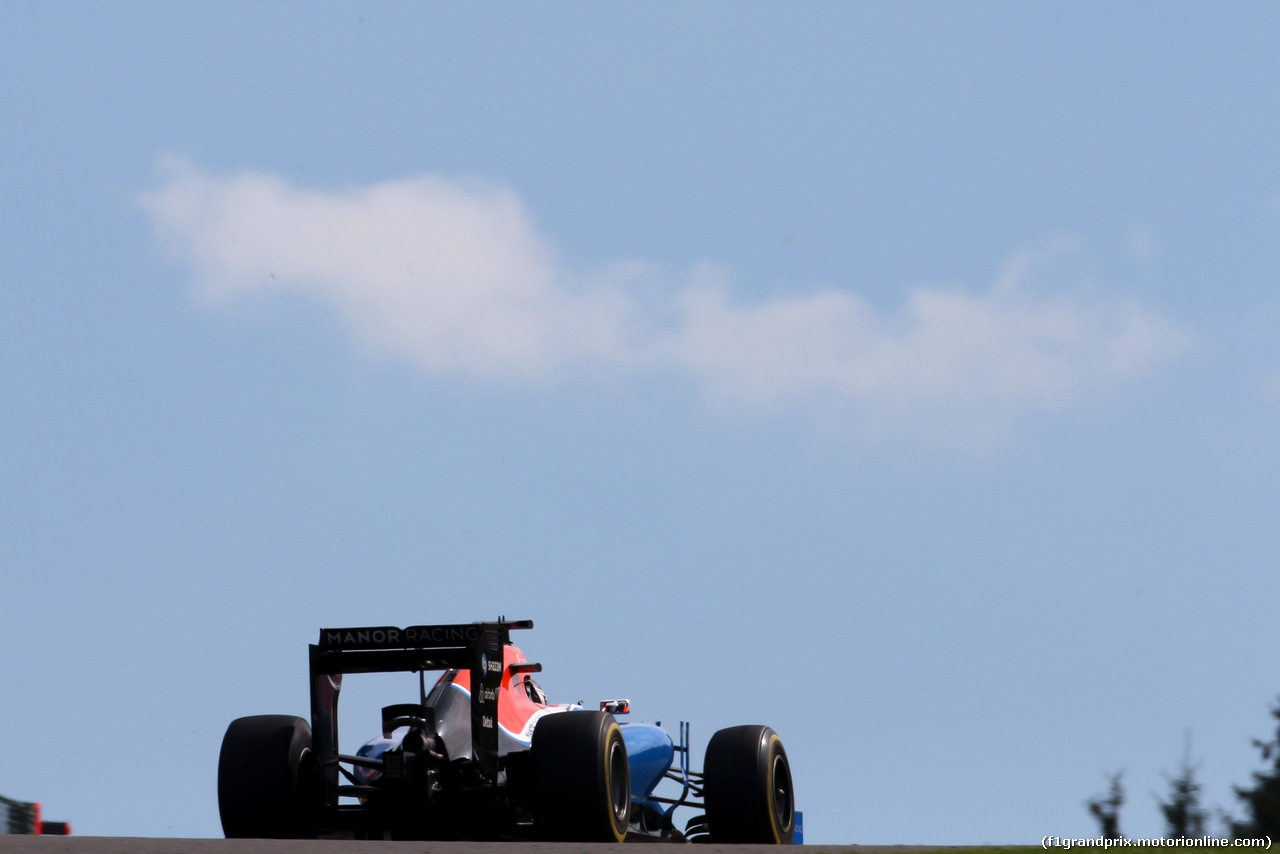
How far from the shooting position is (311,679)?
11.8 m

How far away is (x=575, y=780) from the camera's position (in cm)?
1103

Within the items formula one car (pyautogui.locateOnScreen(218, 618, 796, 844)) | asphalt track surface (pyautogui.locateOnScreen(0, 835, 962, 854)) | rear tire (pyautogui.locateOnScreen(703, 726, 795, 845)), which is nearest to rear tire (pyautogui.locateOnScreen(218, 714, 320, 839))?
formula one car (pyautogui.locateOnScreen(218, 618, 796, 844))

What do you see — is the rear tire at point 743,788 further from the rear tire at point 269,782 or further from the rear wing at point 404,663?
the rear tire at point 269,782

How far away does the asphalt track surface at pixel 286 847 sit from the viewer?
851cm

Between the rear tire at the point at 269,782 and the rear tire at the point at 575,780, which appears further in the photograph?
the rear tire at the point at 269,782

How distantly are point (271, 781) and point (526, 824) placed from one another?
178 cm

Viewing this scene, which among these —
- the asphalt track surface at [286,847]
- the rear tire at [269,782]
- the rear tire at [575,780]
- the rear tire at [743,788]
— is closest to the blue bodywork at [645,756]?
the rear tire at [743,788]

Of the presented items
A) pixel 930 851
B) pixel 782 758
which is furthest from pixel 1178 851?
pixel 782 758

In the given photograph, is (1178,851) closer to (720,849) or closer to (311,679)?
(720,849)

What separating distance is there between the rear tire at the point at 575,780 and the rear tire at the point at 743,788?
110 centimetres

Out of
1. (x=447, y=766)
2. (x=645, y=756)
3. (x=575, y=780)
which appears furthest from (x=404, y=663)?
(x=645, y=756)

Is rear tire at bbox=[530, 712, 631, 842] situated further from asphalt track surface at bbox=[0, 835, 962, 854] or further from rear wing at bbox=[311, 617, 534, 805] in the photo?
asphalt track surface at bbox=[0, 835, 962, 854]

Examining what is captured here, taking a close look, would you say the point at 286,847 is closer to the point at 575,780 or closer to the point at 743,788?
the point at 575,780

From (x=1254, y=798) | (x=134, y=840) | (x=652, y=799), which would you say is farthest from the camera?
(x=1254, y=798)
